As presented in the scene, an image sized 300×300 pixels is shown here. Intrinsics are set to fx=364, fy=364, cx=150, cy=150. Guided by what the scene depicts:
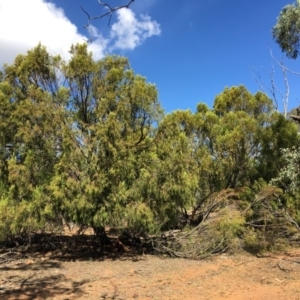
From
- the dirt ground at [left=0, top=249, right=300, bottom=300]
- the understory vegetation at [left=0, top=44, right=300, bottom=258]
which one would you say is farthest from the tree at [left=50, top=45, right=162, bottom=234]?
the dirt ground at [left=0, top=249, right=300, bottom=300]

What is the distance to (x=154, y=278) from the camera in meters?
7.73

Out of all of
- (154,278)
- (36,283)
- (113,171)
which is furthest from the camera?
(113,171)

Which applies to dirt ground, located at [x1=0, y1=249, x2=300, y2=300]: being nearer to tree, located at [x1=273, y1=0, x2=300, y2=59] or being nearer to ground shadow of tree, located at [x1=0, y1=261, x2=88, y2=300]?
ground shadow of tree, located at [x1=0, y1=261, x2=88, y2=300]

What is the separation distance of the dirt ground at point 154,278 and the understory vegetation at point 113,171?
2.71 feet

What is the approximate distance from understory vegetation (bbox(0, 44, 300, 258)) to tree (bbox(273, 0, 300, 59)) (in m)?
2.47

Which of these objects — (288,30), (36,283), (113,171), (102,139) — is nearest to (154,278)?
(36,283)

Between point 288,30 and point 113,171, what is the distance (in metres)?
5.99

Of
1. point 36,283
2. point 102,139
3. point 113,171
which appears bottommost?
point 36,283

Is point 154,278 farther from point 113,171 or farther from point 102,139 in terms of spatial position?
point 102,139

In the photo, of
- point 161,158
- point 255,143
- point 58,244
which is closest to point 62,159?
point 161,158

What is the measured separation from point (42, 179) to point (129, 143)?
241 cm

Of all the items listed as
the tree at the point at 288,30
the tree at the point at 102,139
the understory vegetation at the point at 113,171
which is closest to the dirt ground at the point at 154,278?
the understory vegetation at the point at 113,171

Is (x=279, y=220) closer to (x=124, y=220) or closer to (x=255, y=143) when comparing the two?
(x=255, y=143)

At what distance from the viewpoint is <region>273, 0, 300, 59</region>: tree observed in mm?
9398
